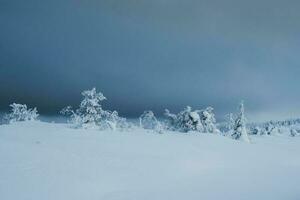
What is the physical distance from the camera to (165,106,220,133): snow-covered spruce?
49812 millimetres

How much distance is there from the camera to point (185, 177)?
2245 centimetres

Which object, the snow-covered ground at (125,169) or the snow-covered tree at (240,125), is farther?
the snow-covered tree at (240,125)

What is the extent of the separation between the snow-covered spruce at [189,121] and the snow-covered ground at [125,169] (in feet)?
61.0

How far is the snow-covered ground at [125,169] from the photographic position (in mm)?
16766

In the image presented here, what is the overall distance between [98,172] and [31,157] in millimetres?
3255

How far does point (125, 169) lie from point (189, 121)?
1184 inches

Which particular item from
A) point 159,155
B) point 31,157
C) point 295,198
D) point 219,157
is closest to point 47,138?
point 31,157

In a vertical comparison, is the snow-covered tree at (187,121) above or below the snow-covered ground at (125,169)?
above

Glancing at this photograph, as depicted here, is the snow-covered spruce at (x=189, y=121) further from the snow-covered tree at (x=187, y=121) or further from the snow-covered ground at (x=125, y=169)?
the snow-covered ground at (x=125, y=169)

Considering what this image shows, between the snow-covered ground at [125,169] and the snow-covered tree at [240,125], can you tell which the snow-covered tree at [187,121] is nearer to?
the snow-covered tree at [240,125]

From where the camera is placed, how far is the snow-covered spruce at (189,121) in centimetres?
4981

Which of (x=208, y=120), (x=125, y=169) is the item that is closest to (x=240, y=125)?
(x=208, y=120)

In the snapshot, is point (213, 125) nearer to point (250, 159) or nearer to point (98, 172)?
point (250, 159)

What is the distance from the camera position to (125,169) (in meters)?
20.6
